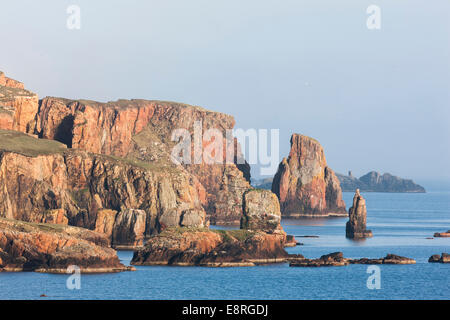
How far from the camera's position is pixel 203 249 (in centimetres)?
17962

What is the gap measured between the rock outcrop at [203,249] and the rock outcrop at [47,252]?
1294cm

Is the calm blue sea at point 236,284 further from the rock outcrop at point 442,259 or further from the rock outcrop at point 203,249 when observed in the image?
the rock outcrop at point 442,259

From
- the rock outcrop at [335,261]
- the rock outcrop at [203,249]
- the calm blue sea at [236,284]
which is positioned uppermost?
the rock outcrop at [203,249]

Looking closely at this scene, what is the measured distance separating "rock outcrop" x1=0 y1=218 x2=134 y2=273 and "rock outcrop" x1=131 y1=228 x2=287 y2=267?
12.9m

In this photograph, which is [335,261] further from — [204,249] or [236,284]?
[236,284]

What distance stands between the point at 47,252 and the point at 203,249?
31.0 m

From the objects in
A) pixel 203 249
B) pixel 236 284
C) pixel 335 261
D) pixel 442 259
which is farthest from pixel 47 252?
pixel 442 259

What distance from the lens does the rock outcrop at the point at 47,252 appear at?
160m

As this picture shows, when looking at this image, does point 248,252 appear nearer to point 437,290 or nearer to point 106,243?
point 106,243

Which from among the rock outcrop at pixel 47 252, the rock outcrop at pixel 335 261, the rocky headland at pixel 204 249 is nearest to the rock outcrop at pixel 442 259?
the rock outcrop at pixel 335 261

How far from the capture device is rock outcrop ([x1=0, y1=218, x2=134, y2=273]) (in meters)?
160

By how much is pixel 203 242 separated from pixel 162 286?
32683mm

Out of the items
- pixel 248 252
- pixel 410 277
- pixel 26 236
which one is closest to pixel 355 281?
pixel 410 277

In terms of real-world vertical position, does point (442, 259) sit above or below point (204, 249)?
below
